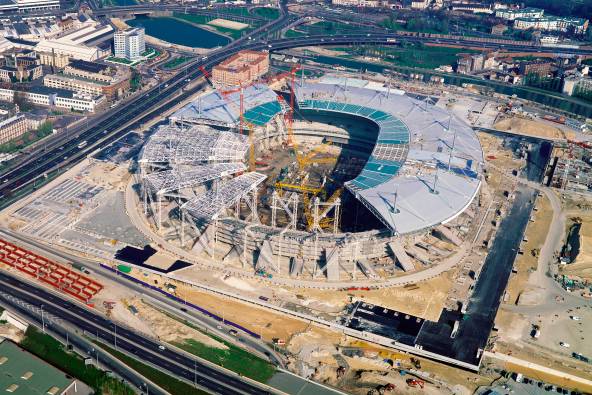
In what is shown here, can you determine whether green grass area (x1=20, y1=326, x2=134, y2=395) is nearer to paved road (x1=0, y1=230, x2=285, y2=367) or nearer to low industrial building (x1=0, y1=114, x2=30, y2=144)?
paved road (x1=0, y1=230, x2=285, y2=367)

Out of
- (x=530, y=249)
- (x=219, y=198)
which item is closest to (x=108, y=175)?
(x=219, y=198)

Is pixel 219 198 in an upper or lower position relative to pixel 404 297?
upper

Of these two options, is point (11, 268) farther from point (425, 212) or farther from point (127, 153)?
point (425, 212)

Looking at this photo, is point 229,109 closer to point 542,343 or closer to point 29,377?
point 29,377

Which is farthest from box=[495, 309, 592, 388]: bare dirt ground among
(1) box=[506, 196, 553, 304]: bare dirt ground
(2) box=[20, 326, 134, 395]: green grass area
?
(2) box=[20, 326, 134, 395]: green grass area

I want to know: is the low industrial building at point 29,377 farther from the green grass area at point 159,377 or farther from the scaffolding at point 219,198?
the scaffolding at point 219,198
